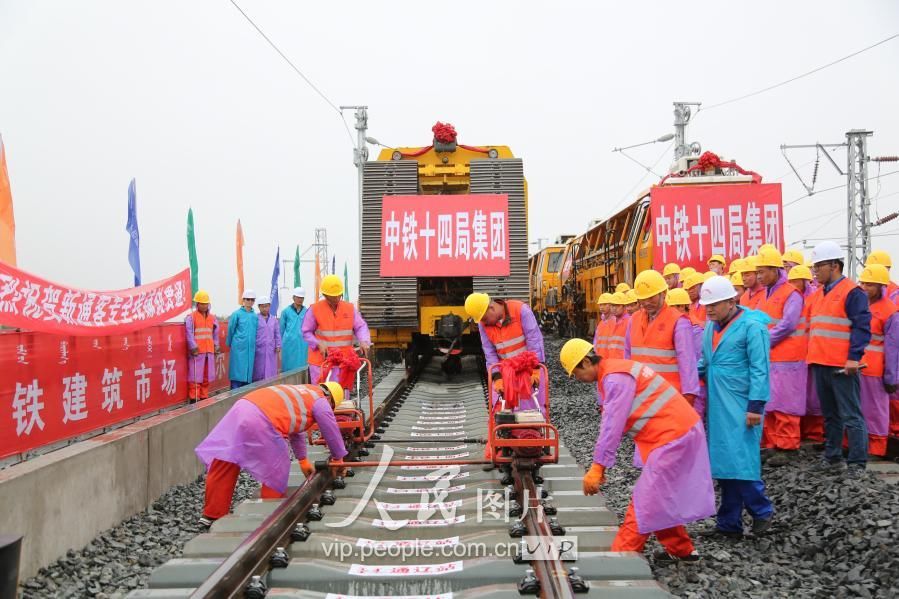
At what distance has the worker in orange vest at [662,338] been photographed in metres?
4.90

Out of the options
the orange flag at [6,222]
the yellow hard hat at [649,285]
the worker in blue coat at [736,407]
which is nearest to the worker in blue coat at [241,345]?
the orange flag at [6,222]

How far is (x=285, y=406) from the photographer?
455 centimetres

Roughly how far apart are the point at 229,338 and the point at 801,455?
739 cm

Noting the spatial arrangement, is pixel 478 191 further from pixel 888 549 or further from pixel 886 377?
pixel 888 549

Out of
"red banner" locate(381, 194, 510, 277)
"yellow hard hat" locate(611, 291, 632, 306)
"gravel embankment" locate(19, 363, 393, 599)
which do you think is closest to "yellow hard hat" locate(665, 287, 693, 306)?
"yellow hard hat" locate(611, 291, 632, 306)

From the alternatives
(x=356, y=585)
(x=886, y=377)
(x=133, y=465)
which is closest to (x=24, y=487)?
(x=133, y=465)

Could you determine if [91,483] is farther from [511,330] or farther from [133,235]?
[133,235]

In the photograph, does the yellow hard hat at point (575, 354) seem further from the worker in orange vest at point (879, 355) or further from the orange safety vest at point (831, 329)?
the worker in orange vest at point (879, 355)

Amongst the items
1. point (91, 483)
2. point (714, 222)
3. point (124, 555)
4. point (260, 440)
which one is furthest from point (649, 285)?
point (714, 222)

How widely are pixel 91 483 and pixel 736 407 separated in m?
4.46

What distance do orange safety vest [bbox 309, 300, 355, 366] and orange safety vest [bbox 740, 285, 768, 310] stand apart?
395 centimetres

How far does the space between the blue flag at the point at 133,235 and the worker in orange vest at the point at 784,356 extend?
9.25 m

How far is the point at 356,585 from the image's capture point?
11.2ft

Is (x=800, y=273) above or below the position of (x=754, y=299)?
above
